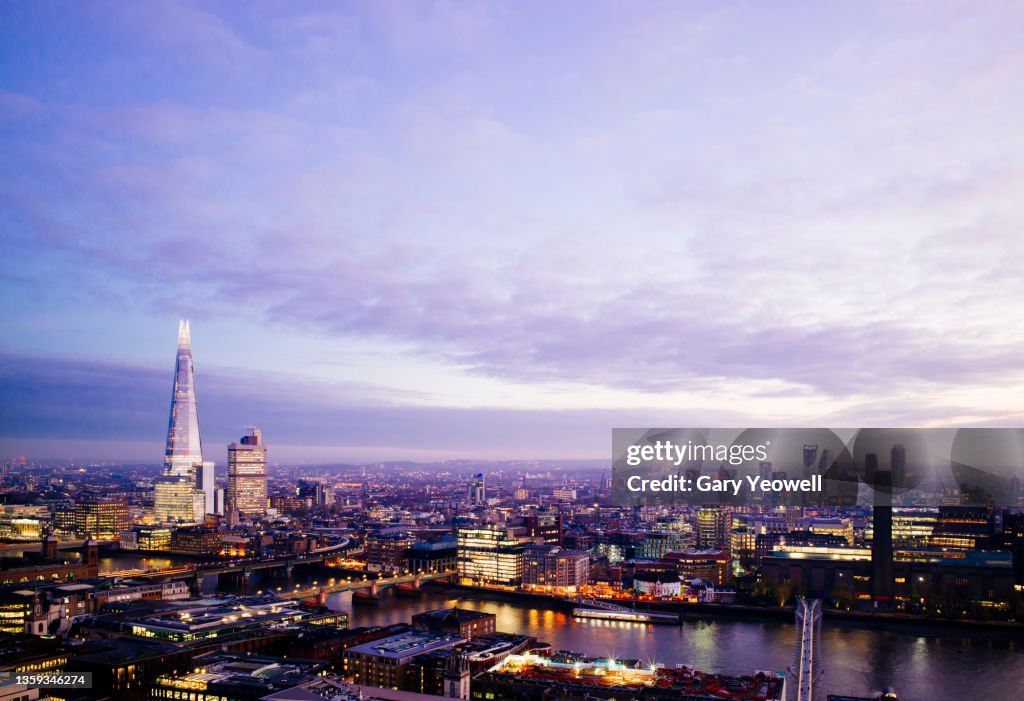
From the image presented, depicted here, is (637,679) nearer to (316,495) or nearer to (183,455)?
(183,455)

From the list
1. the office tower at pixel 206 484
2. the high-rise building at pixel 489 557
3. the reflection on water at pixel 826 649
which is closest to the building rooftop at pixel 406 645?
→ the reflection on water at pixel 826 649

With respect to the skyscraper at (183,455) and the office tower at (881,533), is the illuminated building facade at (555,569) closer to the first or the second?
the office tower at (881,533)

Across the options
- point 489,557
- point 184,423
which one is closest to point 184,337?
point 184,423

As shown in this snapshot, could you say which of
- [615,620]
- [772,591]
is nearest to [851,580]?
[772,591]

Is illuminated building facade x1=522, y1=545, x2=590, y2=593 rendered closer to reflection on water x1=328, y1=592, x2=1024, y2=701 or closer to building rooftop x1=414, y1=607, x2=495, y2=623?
reflection on water x1=328, y1=592, x2=1024, y2=701

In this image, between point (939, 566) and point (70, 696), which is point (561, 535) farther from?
point (70, 696)

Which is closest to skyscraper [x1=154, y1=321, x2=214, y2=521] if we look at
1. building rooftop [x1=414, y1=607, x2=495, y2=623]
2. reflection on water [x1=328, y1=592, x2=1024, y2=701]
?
reflection on water [x1=328, y1=592, x2=1024, y2=701]

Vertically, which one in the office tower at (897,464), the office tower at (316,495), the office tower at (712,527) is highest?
the office tower at (897,464)
